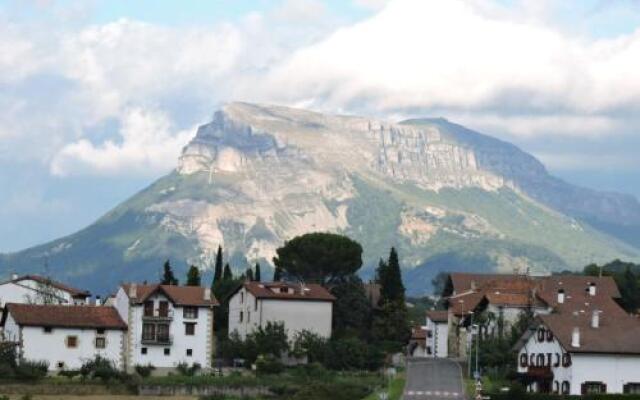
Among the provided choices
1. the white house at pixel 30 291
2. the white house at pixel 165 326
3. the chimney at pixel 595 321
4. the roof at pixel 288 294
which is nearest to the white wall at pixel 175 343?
the white house at pixel 165 326

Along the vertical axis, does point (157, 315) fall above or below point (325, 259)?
below

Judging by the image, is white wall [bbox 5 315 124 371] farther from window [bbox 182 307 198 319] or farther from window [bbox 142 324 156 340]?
window [bbox 182 307 198 319]

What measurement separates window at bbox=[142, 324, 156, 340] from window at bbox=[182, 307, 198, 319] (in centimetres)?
309

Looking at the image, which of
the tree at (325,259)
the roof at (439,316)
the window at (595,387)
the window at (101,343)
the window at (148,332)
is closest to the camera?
the window at (595,387)

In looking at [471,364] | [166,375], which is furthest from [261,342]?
[471,364]

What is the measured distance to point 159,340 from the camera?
119938mm

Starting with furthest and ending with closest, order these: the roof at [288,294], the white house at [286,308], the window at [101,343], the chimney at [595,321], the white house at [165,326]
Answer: the roof at [288,294]
the white house at [286,308]
the white house at [165,326]
the window at [101,343]
the chimney at [595,321]

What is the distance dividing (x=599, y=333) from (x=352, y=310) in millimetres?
42889

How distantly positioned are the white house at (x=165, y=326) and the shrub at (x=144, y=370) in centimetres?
121

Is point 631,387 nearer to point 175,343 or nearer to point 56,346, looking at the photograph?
point 175,343

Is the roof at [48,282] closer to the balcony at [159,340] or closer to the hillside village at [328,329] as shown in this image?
the hillside village at [328,329]

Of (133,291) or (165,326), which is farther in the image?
(165,326)

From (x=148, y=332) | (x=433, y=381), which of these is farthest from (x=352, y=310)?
(x=433, y=381)

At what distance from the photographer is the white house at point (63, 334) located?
11381cm
